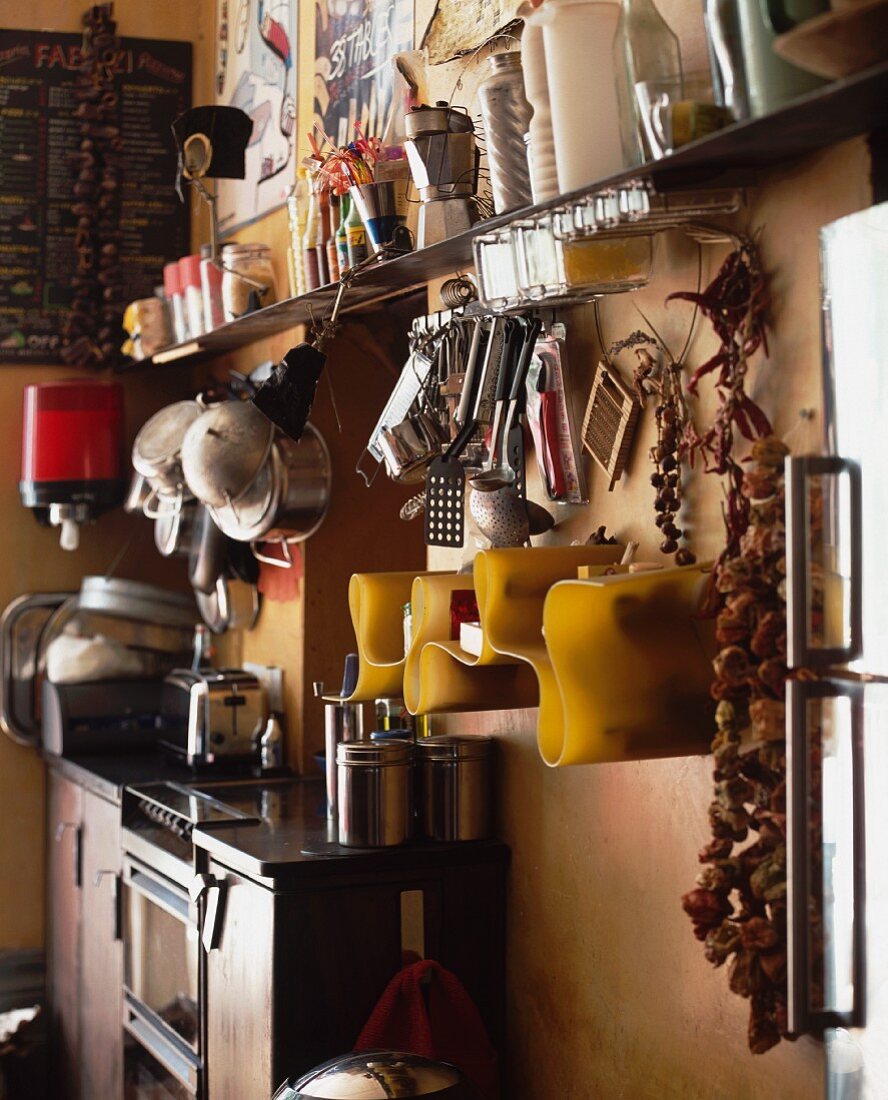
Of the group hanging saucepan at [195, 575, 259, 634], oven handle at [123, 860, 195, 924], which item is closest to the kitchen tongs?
oven handle at [123, 860, 195, 924]

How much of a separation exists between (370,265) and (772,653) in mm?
1271

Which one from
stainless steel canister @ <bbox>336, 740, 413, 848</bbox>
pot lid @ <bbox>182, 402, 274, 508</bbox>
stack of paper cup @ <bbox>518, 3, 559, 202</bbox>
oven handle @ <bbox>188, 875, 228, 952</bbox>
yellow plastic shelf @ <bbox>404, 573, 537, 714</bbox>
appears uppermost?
stack of paper cup @ <bbox>518, 3, 559, 202</bbox>

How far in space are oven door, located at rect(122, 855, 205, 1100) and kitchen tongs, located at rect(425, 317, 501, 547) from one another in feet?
3.09

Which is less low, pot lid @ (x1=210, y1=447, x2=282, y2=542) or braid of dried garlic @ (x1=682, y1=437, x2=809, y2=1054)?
pot lid @ (x1=210, y1=447, x2=282, y2=542)

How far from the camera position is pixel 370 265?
263 centimetres

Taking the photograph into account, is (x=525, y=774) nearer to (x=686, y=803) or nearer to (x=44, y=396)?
(x=686, y=803)

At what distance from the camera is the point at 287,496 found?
3.50m

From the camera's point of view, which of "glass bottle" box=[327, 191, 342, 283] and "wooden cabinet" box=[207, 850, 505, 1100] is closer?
"wooden cabinet" box=[207, 850, 505, 1100]

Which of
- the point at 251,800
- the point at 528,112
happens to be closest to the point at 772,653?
the point at 528,112

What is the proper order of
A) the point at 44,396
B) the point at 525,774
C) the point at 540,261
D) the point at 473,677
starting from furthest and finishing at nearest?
1. the point at 44,396
2. the point at 525,774
3. the point at 473,677
4. the point at 540,261

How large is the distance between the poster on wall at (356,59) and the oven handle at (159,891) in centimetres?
172

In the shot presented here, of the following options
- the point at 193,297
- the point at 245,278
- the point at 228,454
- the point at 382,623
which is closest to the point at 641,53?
the point at 382,623

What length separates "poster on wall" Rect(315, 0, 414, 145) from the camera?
3143mm

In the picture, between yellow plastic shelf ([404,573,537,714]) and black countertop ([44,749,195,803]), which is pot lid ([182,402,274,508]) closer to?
black countertop ([44,749,195,803])
